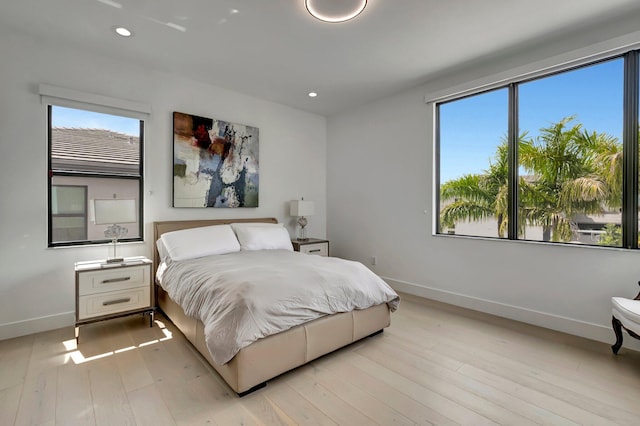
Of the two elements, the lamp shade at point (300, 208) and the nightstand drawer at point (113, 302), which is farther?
the lamp shade at point (300, 208)

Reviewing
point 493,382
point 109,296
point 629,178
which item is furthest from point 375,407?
point 629,178

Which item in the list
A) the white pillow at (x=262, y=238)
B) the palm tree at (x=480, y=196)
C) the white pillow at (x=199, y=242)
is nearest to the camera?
the white pillow at (x=199, y=242)

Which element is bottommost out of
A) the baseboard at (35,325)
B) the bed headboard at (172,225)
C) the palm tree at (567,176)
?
the baseboard at (35,325)

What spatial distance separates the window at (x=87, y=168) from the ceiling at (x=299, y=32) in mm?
726

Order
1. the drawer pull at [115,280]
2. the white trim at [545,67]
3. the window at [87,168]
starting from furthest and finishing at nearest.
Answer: the window at [87,168]
the drawer pull at [115,280]
the white trim at [545,67]

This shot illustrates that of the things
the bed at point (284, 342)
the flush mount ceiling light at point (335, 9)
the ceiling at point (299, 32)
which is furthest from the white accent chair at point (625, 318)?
the flush mount ceiling light at point (335, 9)

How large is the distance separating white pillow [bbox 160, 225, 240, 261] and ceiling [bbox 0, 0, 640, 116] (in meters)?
1.84

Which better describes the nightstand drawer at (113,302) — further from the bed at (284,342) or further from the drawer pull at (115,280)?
the bed at (284,342)

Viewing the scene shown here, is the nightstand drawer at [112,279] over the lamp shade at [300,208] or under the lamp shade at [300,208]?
under

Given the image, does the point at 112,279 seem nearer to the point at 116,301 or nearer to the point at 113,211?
the point at 116,301

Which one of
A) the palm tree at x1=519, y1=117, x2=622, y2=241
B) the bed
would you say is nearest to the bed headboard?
the bed

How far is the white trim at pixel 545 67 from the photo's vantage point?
8.16 feet

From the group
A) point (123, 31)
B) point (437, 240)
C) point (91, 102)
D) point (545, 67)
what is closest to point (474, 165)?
point (437, 240)

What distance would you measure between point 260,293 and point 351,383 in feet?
2.78
